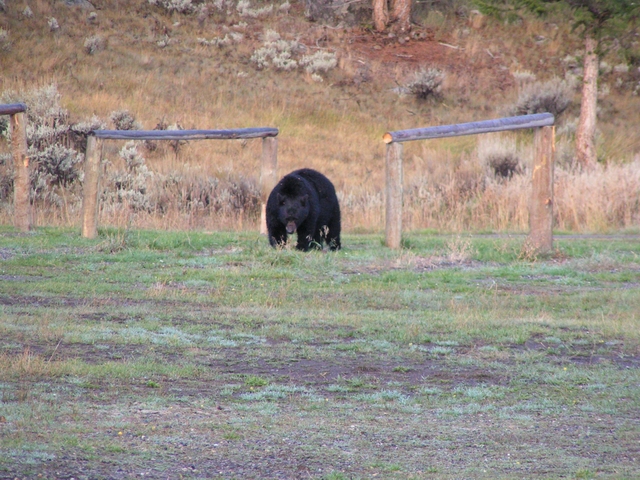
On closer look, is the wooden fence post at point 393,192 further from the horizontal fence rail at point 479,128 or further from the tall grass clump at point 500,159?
the tall grass clump at point 500,159

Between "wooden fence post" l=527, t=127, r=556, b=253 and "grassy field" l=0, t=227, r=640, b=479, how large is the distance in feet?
2.34

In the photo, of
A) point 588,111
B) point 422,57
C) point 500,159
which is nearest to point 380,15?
point 422,57

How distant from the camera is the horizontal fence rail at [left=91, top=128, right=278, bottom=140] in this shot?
12.7 meters

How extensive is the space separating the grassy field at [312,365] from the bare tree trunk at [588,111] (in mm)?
11836

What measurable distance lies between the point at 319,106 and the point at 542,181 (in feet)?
66.0

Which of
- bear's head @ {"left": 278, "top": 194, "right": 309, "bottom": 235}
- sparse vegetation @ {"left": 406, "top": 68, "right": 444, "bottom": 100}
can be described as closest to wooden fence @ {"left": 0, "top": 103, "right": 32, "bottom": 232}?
bear's head @ {"left": 278, "top": 194, "right": 309, "bottom": 235}

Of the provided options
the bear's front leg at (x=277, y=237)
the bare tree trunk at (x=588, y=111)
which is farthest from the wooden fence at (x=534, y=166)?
the bare tree trunk at (x=588, y=111)

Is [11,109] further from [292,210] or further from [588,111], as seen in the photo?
[588,111]

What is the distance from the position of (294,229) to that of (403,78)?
2341 centimetres

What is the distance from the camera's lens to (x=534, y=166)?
11984 mm

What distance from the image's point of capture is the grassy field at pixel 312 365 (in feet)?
14.4

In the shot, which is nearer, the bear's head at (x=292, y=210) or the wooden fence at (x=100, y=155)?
the bear's head at (x=292, y=210)

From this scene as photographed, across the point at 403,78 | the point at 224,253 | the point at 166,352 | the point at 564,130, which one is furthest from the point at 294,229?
the point at 403,78

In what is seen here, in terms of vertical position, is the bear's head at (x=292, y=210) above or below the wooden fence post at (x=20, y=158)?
below
